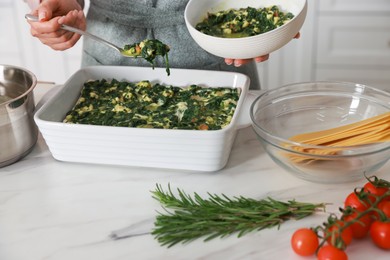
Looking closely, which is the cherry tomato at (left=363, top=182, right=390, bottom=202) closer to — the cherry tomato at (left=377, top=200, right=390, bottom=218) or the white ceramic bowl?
the cherry tomato at (left=377, top=200, right=390, bottom=218)

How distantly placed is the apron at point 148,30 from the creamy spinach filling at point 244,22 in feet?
0.61

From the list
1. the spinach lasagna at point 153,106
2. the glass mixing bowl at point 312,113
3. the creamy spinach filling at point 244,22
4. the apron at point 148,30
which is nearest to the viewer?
the glass mixing bowl at point 312,113

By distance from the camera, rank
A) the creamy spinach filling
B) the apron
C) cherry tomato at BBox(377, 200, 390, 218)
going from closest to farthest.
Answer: cherry tomato at BBox(377, 200, 390, 218) < the creamy spinach filling < the apron

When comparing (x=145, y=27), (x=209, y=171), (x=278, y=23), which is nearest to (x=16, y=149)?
(x=209, y=171)

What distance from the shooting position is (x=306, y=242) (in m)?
1.07

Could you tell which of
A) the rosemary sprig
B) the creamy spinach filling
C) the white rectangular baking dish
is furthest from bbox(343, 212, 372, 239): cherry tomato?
the creamy spinach filling

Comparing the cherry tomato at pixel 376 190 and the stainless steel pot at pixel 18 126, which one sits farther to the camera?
the stainless steel pot at pixel 18 126

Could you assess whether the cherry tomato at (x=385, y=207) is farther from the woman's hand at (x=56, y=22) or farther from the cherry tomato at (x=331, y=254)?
the woman's hand at (x=56, y=22)

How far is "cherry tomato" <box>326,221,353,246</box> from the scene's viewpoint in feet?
3.34

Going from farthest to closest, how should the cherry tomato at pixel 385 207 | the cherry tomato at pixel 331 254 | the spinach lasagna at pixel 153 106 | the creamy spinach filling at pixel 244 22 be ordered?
1. the creamy spinach filling at pixel 244 22
2. the spinach lasagna at pixel 153 106
3. the cherry tomato at pixel 385 207
4. the cherry tomato at pixel 331 254

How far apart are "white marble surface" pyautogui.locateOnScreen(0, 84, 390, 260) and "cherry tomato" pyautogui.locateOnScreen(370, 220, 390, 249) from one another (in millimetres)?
28

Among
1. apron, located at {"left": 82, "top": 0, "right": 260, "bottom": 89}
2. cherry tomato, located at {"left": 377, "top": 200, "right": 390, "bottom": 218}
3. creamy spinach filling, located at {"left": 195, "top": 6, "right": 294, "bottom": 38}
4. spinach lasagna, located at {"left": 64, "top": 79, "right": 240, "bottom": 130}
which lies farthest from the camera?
apron, located at {"left": 82, "top": 0, "right": 260, "bottom": 89}

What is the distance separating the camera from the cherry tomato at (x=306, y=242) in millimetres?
1065

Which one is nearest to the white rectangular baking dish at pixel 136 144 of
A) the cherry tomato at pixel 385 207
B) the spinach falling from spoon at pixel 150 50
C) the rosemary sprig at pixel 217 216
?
the rosemary sprig at pixel 217 216
